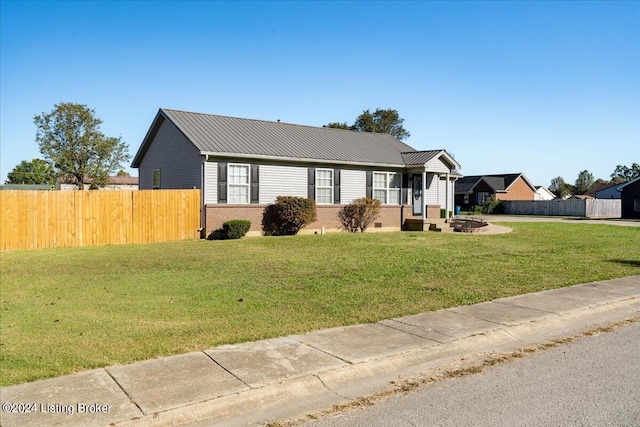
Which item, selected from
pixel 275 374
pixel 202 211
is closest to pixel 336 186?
pixel 202 211

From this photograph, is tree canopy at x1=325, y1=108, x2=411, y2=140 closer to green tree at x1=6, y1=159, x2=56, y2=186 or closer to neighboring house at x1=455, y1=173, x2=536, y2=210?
neighboring house at x1=455, y1=173, x2=536, y2=210

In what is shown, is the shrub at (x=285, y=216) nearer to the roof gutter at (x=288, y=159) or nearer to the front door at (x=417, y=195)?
the roof gutter at (x=288, y=159)

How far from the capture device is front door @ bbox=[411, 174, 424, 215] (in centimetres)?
2880

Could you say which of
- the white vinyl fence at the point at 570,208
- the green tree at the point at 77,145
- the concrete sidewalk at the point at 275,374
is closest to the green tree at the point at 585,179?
the white vinyl fence at the point at 570,208

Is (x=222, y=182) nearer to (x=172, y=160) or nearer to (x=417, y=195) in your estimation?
(x=172, y=160)

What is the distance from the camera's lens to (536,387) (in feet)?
17.8

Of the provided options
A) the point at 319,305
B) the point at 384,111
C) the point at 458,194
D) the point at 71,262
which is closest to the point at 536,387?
the point at 319,305

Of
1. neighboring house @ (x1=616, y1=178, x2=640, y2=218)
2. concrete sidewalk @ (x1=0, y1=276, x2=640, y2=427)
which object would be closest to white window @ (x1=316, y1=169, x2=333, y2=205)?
concrete sidewalk @ (x1=0, y1=276, x2=640, y2=427)

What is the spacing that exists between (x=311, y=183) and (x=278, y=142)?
2.41 m

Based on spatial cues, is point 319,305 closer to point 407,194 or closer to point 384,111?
point 407,194

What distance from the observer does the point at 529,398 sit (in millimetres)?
5137

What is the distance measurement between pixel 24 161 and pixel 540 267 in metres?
102

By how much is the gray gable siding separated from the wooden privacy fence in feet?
4.54

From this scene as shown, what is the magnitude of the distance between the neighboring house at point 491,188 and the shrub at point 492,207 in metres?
3.92
